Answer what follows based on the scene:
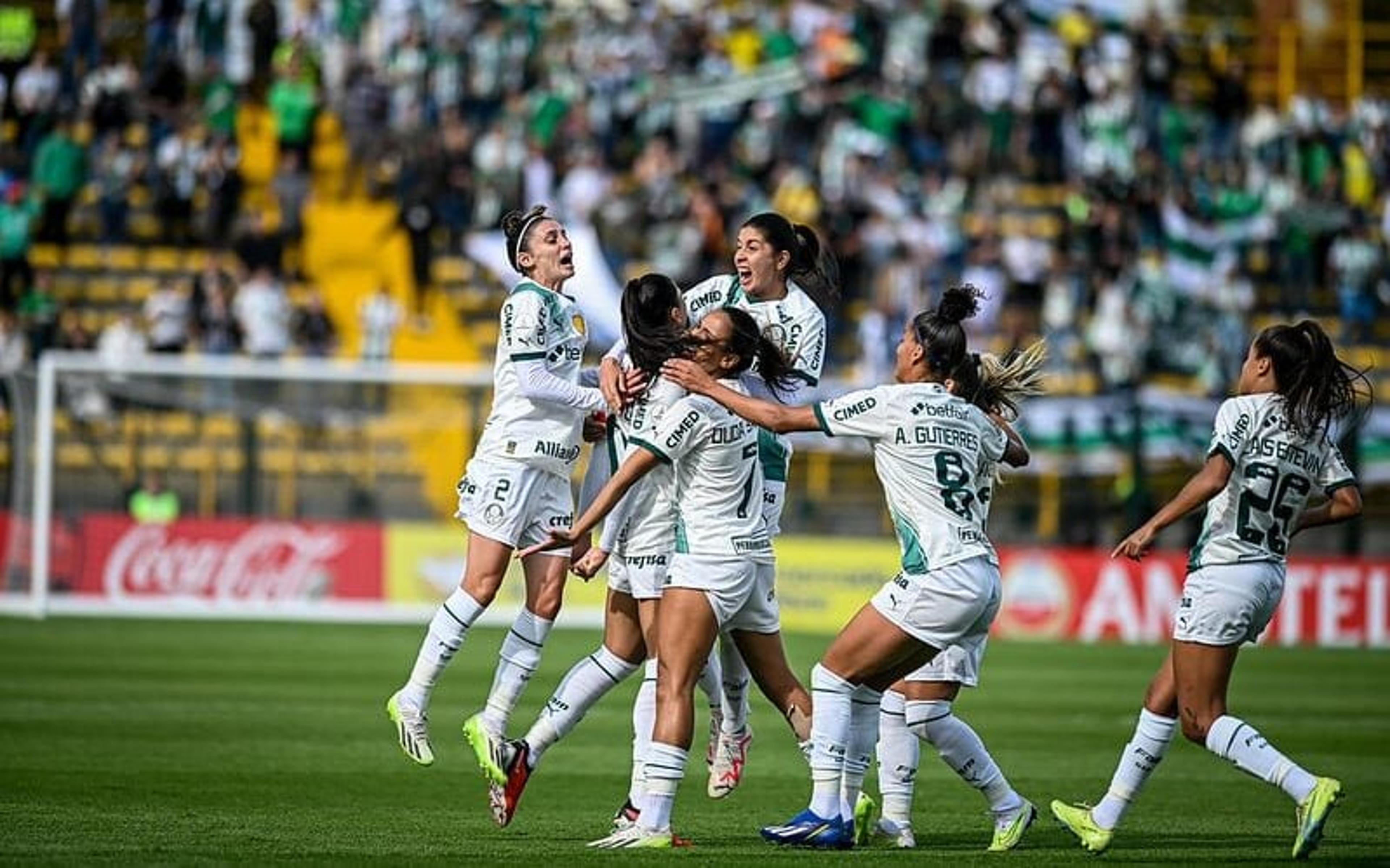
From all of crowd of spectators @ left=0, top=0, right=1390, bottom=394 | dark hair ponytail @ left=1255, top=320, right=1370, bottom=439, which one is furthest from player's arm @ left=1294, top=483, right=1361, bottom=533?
crowd of spectators @ left=0, top=0, right=1390, bottom=394

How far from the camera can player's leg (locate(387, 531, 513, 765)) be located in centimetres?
1148

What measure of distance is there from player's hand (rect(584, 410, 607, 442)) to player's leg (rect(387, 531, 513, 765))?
0.82 metres

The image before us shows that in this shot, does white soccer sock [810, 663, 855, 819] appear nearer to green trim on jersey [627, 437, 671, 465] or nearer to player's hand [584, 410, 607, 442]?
green trim on jersey [627, 437, 671, 465]

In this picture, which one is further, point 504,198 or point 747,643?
point 504,198

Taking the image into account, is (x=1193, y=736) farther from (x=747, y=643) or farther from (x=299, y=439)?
(x=299, y=439)

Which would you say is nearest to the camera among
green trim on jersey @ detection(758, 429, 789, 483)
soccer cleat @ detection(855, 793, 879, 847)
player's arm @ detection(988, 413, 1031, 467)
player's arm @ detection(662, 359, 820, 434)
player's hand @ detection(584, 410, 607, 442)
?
player's arm @ detection(662, 359, 820, 434)

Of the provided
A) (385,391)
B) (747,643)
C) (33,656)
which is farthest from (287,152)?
(747,643)

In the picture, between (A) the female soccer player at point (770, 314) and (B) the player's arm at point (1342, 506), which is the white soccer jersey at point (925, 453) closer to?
(A) the female soccer player at point (770, 314)

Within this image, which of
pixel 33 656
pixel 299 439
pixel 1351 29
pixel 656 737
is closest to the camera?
pixel 656 737

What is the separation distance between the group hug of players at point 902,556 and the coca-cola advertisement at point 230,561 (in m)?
14.5

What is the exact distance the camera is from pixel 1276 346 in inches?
409

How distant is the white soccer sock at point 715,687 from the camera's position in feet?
39.1

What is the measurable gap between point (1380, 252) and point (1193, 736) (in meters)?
23.3

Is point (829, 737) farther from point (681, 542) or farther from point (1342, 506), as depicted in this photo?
point (1342, 506)
